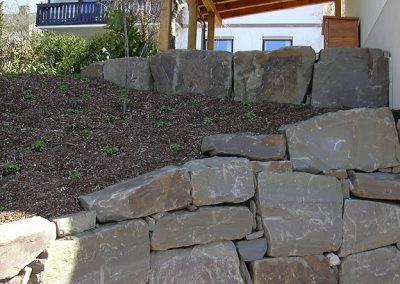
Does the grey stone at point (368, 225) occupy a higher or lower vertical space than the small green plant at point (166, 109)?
lower

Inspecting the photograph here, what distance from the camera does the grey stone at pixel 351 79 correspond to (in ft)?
15.1

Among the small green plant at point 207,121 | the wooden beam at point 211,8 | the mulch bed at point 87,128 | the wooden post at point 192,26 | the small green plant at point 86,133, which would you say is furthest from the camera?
the wooden beam at point 211,8

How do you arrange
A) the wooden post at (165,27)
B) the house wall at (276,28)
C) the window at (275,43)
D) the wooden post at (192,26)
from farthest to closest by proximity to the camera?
1. the window at (275,43)
2. the house wall at (276,28)
3. the wooden post at (192,26)
4. the wooden post at (165,27)

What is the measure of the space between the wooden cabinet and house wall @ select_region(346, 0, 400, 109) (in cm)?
15

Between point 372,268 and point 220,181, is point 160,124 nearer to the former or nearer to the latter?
point 220,181

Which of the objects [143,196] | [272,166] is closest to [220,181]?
[272,166]

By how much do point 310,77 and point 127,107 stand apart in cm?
198

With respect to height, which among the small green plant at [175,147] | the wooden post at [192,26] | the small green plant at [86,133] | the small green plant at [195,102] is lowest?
the small green plant at [175,147]

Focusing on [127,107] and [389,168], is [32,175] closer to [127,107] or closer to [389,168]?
[127,107]

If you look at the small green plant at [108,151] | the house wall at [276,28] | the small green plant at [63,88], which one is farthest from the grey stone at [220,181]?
the house wall at [276,28]

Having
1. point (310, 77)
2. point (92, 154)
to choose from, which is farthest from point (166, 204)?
point (310, 77)

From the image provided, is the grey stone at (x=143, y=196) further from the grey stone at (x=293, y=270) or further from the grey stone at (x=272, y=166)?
the grey stone at (x=293, y=270)

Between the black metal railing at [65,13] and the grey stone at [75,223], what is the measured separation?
1396cm

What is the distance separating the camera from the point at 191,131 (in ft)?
13.2
